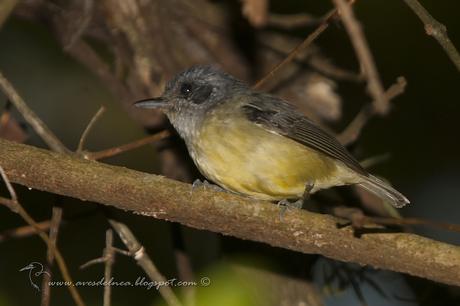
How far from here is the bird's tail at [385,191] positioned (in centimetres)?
519

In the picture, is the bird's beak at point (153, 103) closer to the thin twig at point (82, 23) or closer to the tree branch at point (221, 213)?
the thin twig at point (82, 23)

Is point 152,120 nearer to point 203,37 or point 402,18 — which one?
point 203,37

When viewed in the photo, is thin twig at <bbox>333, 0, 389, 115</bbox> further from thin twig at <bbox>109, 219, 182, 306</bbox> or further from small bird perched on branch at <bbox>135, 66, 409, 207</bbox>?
small bird perched on branch at <bbox>135, 66, 409, 207</bbox>

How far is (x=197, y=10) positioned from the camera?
6391 millimetres

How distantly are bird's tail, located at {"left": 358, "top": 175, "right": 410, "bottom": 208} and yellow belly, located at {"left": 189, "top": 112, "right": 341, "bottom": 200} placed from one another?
0.38 metres

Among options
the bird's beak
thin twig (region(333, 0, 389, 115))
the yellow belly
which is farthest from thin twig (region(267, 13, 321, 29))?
thin twig (region(333, 0, 389, 115))

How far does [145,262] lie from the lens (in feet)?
13.9

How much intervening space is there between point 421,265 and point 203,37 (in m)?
3.27

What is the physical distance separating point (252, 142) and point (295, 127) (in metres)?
0.47

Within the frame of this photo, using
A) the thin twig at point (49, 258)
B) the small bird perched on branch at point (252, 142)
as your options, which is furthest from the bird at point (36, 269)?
the small bird perched on branch at point (252, 142)

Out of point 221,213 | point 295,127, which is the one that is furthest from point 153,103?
point 221,213

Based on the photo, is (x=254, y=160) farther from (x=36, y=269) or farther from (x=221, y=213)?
(x=36, y=269)

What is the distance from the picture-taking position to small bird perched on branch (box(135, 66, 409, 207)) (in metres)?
4.71

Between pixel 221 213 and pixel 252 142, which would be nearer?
pixel 221 213
